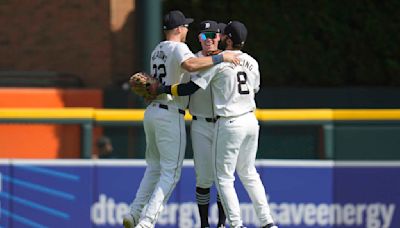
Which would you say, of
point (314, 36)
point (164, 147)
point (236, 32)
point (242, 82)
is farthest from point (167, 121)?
point (314, 36)

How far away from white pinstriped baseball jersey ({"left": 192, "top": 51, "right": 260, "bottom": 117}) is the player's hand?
3 cm

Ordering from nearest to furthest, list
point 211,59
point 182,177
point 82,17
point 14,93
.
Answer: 1. point 211,59
2. point 182,177
3. point 14,93
4. point 82,17

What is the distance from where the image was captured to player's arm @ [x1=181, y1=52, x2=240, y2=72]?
7938 millimetres

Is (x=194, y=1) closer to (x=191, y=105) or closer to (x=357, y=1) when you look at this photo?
(x=357, y=1)

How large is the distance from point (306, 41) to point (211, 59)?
20.0 feet

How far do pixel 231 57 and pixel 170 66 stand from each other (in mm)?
493

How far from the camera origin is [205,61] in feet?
26.1

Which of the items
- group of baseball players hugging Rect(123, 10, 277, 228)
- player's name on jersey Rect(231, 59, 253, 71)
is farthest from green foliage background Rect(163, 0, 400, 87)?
player's name on jersey Rect(231, 59, 253, 71)

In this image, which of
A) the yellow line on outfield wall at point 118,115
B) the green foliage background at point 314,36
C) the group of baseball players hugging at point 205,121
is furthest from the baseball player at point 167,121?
the green foliage background at point 314,36

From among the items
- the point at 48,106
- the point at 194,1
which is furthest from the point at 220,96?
the point at 194,1

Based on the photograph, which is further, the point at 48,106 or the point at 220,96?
the point at 48,106

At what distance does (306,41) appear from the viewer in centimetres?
1391

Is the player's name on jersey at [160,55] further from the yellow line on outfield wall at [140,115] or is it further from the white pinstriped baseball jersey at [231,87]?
the yellow line on outfield wall at [140,115]

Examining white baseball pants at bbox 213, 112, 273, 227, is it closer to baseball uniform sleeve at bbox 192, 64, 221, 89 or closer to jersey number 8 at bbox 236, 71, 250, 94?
jersey number 8 at bbox 236, 71, 250, 94
